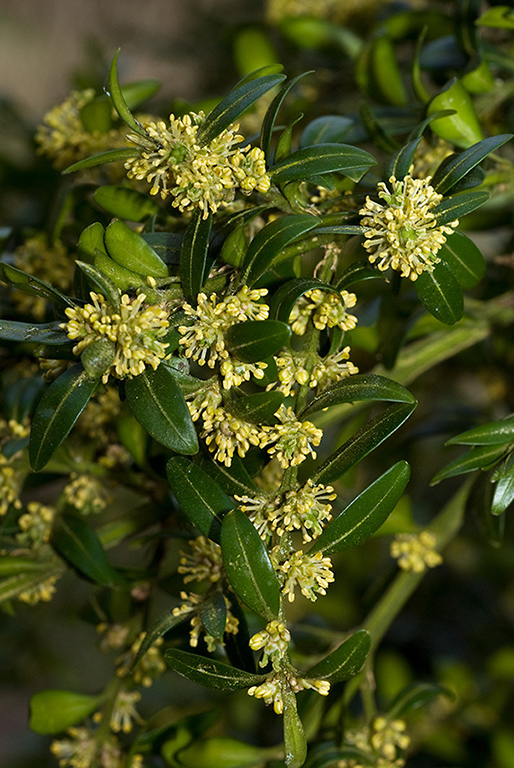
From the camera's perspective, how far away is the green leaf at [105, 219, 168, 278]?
0.53m

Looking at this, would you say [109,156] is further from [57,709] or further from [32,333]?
[57,709]

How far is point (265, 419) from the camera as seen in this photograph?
20.4 inches

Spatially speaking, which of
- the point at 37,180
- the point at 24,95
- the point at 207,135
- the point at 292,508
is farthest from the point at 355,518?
the point at 24,95

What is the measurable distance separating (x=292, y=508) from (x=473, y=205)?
27 centimetres

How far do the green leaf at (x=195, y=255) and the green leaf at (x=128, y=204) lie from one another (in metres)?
0.15

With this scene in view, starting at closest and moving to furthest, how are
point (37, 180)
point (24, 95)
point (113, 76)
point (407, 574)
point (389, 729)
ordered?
point (113, 76) < point (389, 729) < point (407, 574) < point (37, 180) < point (24, 95)

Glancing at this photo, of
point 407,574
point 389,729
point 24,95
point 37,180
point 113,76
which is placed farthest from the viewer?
point 24,95

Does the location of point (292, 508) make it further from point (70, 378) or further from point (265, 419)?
point (70, 378)

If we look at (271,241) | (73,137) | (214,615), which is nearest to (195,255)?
(271,241)

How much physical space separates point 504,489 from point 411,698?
1.22ft

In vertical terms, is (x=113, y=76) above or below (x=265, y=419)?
above

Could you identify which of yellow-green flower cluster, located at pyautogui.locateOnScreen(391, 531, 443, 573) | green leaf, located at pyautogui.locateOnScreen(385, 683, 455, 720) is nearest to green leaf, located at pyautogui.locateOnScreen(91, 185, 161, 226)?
yellow-green flower cluster, located at pyautogui.locateOnScreen(391, 531, 443, 573)

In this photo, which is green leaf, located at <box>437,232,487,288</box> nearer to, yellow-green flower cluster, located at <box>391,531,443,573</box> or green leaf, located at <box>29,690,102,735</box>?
yellow-green flower cluster, located at <box>391,531,443,573</box>

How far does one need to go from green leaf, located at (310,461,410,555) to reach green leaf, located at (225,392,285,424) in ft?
0.31
